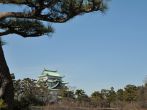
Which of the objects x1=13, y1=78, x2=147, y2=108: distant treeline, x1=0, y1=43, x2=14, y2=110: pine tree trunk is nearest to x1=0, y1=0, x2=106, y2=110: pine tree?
x1=0, y1=43, x2=14, y2=110: pine tree trunk

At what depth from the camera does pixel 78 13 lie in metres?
7.28

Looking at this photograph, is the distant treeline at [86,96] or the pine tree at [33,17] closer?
the pine tree at [33,17]

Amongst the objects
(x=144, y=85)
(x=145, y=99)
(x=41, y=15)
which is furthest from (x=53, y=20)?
(x=144, y=85)

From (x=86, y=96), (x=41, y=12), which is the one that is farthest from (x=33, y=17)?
(x=86, y=96)

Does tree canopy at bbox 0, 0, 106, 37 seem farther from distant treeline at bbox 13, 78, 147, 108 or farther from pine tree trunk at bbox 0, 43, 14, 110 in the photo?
distant treeline at bbox 13, 78, 147, 108

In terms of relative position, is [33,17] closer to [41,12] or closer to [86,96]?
[41,12]

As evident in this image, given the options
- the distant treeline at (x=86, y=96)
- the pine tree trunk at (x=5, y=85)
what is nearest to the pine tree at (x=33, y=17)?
the pine tree trunk at (x=5, y=85)

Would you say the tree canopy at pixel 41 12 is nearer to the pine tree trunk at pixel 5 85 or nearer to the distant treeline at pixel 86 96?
the pine tree trunk at pixel 5 85

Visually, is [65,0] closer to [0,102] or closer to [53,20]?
[53,20]

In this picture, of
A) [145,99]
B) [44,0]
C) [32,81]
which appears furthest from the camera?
[32,81]

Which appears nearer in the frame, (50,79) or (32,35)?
(32,35)

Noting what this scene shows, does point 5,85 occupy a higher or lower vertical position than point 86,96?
higher

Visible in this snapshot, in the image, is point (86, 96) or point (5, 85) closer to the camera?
point (5, 85)

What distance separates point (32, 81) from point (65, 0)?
15.6 m
